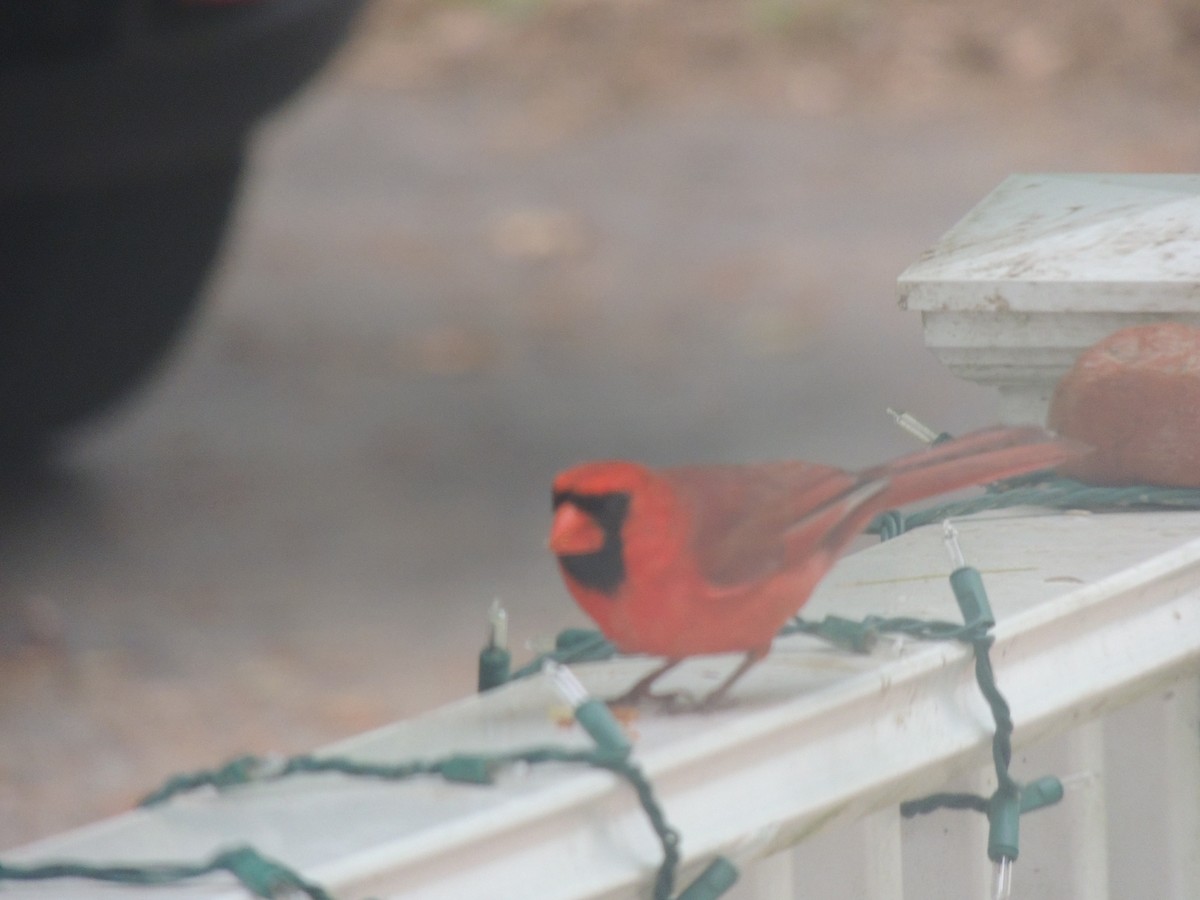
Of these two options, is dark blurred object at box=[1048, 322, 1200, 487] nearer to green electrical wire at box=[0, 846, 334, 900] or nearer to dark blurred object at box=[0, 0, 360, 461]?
green electrical wire at box=[0, 846, 334, 900]

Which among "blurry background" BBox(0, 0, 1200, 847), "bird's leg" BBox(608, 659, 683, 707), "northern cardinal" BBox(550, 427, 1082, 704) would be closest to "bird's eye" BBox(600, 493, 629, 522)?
"northern cardinal" BBox(550, 427, 1082, 704)

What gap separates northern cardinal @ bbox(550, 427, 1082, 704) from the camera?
96cm

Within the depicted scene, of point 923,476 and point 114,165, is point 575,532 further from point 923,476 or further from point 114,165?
point 114,165

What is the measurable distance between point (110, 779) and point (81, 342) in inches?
41.4

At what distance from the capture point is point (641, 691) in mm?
1035

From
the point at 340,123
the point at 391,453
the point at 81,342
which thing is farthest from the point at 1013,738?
the point at 340,123

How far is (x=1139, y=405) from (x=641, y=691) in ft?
1.62

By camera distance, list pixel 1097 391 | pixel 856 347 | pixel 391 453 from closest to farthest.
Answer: pixel 1097 391 → pixel 391 453 → pixel 856 347

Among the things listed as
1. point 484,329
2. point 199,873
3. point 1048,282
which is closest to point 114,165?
point 484,329

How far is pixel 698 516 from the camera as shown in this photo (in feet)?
3.31

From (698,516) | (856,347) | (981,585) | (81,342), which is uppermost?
(698,516)

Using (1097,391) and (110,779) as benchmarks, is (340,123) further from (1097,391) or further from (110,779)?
(1097,391)

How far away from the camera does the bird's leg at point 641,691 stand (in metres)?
1.03

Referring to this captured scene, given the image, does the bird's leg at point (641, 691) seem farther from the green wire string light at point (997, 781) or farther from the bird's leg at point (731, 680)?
the green wire string light at point (997, 781)
